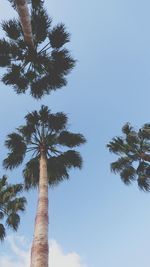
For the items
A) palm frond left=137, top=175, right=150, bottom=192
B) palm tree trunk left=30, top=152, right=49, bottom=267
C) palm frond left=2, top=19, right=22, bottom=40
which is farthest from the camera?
palm frond left=137, top=175, right=150, bottom=192

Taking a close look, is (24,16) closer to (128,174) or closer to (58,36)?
(58,36)

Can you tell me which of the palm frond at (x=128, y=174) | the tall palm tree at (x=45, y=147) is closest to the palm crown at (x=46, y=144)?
the tall palm tree at (x=45, y=147)

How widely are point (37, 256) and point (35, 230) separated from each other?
1.25 metres

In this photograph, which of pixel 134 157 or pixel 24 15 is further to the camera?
pixel 134 157

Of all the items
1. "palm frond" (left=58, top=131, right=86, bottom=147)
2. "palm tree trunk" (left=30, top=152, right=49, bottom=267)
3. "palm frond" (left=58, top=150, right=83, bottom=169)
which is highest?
"palm frond" (left=58, top=131, right=86, bottom=147)

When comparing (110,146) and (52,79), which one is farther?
(110,146)

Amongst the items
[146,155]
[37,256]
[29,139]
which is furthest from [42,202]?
[146,155]

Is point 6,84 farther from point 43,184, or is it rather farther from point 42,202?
point 42,202

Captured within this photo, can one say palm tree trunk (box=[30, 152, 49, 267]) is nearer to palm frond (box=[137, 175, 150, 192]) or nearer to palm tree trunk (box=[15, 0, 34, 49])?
palm tree trunk (box=[15, 0, 34, 49])

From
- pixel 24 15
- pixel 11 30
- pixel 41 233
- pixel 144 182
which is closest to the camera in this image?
pixel 41 233

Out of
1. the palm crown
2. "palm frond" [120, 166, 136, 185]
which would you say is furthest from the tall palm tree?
"palm frond" [120, 166, 136, 185]

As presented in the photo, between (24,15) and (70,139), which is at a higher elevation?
(70,139)

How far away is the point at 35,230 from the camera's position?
33.1ft

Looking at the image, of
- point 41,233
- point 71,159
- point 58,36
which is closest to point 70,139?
point 71,159
